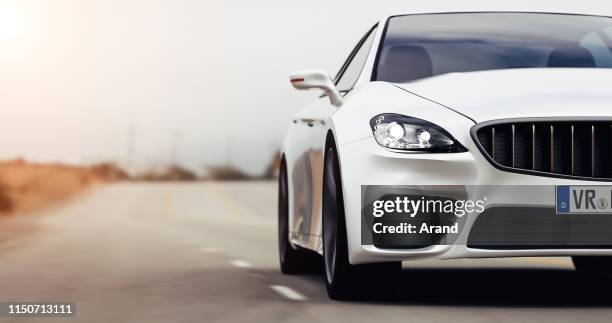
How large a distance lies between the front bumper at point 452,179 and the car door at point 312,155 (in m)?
1.16

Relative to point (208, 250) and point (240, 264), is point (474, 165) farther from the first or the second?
point (208, 250)

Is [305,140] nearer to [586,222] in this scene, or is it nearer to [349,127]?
[349,127]

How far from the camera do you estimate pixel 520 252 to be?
7.67 meters

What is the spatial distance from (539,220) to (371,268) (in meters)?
1.18

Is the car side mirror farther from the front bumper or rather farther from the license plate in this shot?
the license plate

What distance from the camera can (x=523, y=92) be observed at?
7.95 m

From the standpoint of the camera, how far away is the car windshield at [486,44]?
902cm

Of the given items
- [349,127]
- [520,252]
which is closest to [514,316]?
[520,252]

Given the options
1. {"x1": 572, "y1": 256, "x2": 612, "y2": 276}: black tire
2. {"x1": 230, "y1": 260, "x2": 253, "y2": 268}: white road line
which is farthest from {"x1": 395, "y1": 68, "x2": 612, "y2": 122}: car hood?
{"x1": 230, "y1": 260, "x2": 253, "y2": 268}: white road line

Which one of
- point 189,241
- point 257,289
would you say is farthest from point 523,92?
point 189,241

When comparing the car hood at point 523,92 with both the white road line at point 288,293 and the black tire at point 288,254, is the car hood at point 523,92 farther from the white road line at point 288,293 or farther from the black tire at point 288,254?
the black tire at point 288,254

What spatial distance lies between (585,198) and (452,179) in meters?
0.72

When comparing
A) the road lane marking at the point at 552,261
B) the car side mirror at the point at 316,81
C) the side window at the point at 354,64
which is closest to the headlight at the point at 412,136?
the car side mirror at the point at 316,81

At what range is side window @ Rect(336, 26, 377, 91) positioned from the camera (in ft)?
31.3
